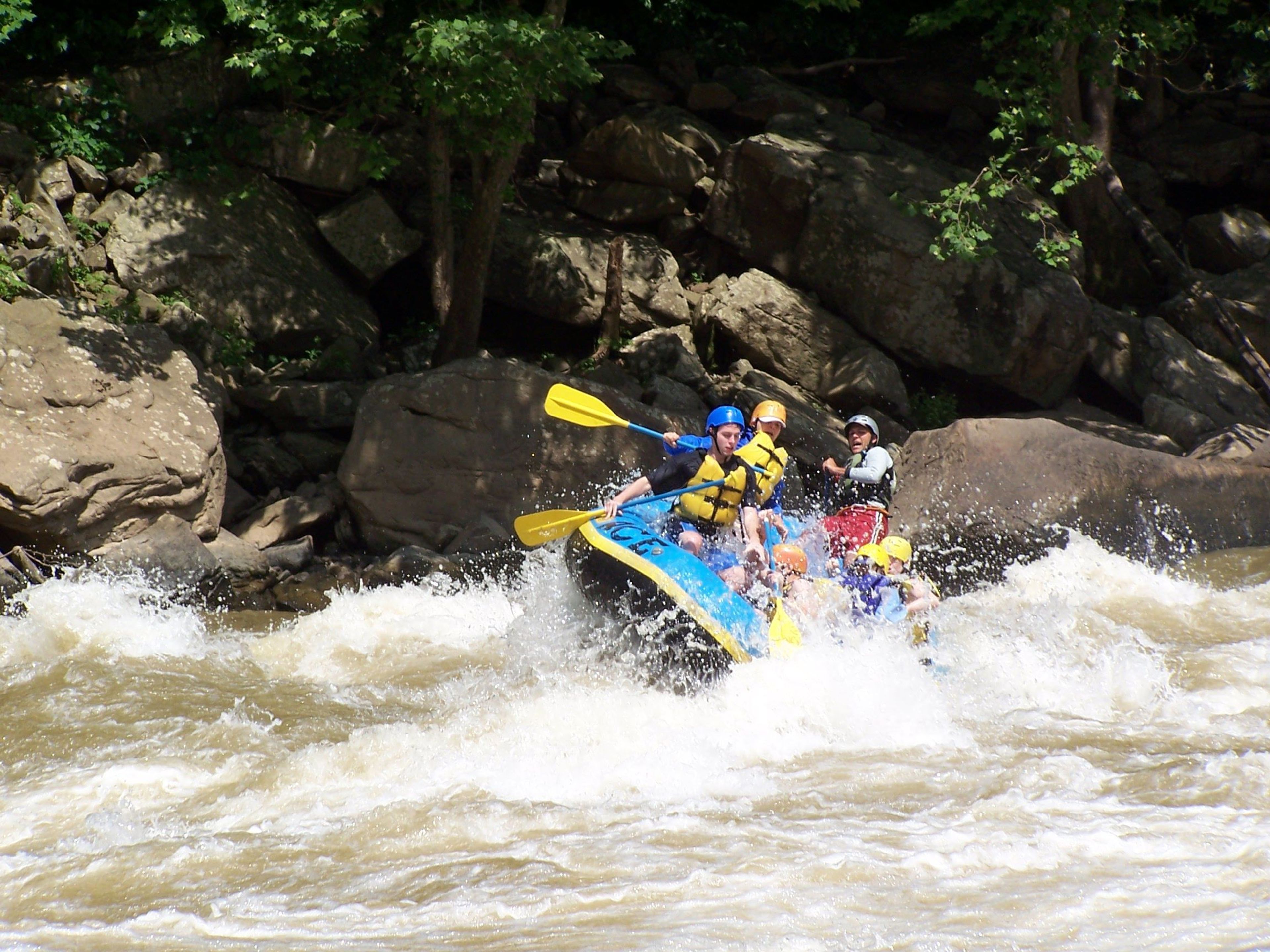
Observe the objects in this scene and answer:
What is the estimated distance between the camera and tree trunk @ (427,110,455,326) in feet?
30.3

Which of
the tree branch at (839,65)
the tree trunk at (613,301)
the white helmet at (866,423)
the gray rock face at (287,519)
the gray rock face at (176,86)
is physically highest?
the tree branch at (839,65)

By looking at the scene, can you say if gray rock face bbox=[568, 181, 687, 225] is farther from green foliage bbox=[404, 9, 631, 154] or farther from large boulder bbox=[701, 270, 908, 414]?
green foliage bbox=[404, 9, 631, 154]

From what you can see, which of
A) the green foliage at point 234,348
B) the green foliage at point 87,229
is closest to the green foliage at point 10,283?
the green foliage at point 87,229

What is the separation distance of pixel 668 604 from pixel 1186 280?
29.0 ft

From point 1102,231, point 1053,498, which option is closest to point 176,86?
point 1053,498

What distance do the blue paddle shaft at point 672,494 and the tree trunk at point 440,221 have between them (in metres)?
4.55

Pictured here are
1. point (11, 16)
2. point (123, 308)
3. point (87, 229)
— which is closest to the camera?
point (11, 16)

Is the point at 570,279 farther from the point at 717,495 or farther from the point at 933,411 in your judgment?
the point at 717,495

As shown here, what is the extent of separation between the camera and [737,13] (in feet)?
43.0

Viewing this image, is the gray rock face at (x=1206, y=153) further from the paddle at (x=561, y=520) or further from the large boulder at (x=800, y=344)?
the paddle at (x=561, y=520)

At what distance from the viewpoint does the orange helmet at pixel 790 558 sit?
5273mm

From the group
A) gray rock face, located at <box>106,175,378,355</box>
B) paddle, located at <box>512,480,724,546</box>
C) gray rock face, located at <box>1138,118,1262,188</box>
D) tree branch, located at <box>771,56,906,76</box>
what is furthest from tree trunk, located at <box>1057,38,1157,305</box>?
paddle, located at <box>512,480,724,546</box>

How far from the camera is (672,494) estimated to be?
5.35 meters

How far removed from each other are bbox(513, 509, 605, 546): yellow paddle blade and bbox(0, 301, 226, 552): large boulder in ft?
8.40
